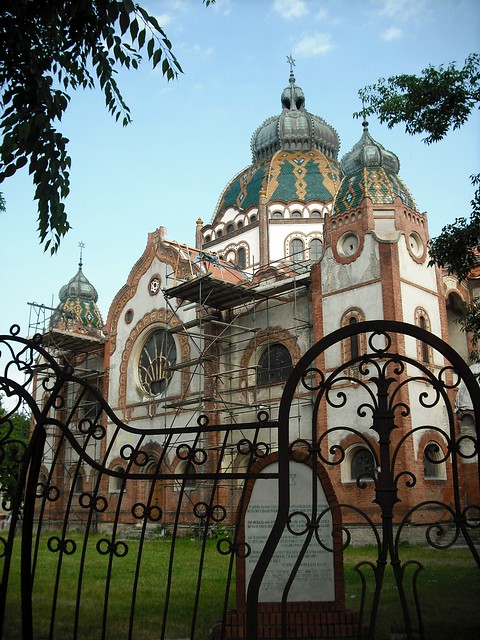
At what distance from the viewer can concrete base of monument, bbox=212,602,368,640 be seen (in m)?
6.87

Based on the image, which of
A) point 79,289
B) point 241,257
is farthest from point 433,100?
point 79,289

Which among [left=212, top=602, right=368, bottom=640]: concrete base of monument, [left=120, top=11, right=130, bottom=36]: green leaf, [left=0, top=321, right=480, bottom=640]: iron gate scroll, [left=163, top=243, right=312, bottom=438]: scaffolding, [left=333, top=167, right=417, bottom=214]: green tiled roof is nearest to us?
[left=0, top=321, right=480, bottom=640]: iron gate scroll

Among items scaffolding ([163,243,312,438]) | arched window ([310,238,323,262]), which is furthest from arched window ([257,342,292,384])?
arched window ([310,238,323,262])

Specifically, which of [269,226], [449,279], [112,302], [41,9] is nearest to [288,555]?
[41,9]

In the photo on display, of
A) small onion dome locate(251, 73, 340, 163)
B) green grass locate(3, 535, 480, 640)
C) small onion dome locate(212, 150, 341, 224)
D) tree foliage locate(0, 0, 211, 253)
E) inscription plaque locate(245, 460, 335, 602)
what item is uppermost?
small onion dome locate(251, 73, 340, 163)

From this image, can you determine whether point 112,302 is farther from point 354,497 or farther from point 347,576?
point 347,576

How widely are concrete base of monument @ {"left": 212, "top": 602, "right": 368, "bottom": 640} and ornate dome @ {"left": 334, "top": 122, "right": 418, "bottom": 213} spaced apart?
15.0m

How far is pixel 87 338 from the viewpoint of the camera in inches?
1123

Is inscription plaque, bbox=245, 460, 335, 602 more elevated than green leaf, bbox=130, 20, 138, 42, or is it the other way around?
green leaf, bbox=130, 20, 138, 42

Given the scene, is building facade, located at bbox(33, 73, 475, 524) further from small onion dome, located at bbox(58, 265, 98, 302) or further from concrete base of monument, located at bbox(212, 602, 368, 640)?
concrete base of monument, located at bbox(212, 602, 368, 640)

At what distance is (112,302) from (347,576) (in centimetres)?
1876

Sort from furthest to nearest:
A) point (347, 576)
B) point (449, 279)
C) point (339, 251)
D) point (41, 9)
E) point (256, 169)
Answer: point (256, 169) < point (449, 279) < point (339, 251) < point (347, 576) < point (41, 9)

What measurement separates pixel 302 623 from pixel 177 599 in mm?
3265

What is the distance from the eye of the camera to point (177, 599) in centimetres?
965
